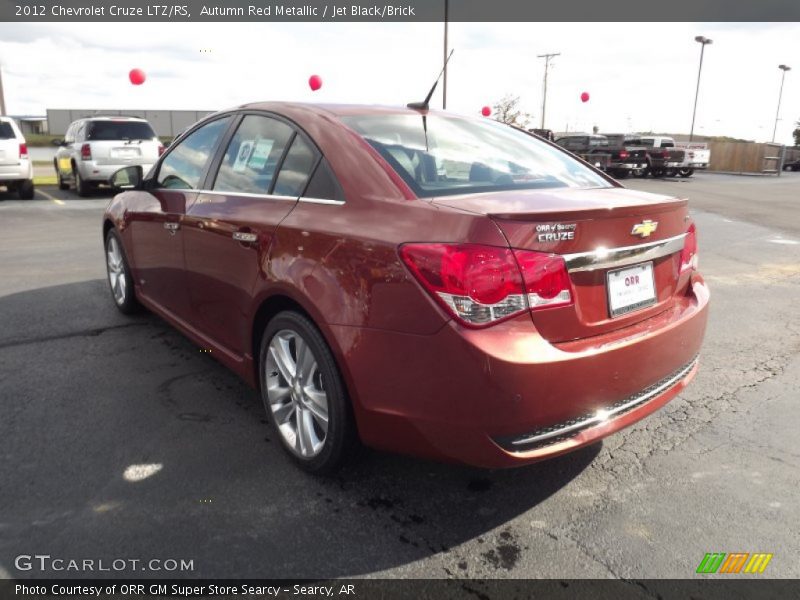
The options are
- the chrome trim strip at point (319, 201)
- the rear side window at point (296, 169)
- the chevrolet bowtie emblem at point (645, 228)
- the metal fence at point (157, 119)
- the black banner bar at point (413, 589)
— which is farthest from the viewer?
the metal fence at point (157, 119)

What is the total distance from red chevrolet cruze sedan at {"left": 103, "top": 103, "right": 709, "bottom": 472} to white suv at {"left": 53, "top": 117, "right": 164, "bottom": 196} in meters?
12.2

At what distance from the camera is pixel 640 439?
326cm

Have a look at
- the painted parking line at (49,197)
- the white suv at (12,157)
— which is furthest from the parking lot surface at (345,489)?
the white suv at (12,157)

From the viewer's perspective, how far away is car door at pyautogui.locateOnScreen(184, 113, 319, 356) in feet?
9.76

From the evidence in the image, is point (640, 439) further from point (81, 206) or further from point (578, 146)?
point (578, 146)

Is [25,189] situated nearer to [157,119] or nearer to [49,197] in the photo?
[49,197]

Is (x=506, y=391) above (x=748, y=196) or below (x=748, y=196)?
above

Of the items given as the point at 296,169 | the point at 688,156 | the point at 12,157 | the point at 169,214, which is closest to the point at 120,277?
the point at 169,214

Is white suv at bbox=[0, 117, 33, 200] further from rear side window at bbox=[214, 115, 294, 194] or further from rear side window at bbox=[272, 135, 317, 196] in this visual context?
rear side window at bbox=[272, 135, 317, 196]

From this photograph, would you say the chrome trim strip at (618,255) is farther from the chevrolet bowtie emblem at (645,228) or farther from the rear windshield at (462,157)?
the rear windshield at (462,157)

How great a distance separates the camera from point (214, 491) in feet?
8.91

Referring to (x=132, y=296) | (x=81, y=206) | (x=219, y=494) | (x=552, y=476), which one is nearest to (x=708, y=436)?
(x=552, y=476)

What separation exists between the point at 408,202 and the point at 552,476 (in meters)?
1.41

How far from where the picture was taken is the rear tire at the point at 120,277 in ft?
16.4
